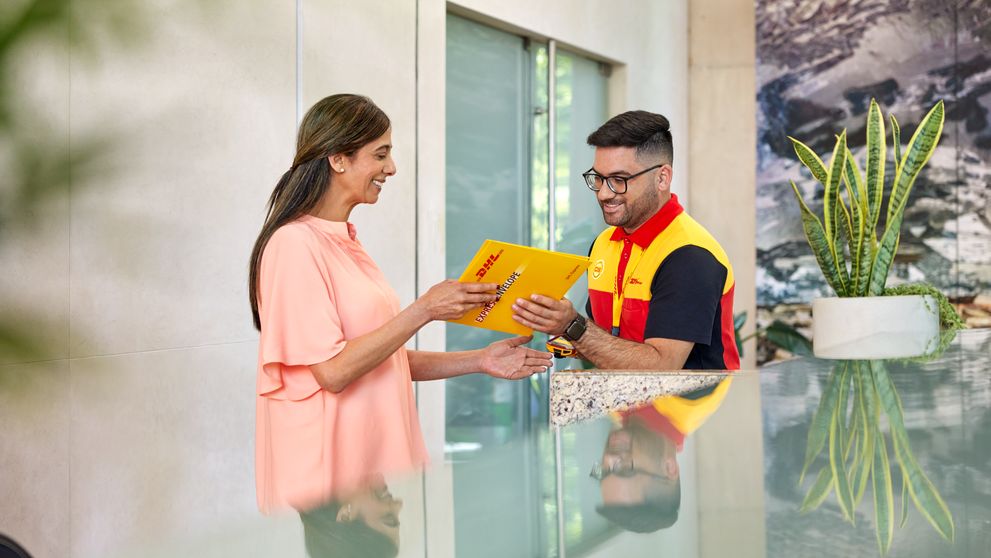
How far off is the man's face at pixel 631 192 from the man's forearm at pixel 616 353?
368 mm

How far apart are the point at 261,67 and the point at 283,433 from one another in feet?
7.90

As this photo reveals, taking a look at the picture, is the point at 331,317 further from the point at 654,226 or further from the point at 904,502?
the point at 904,502

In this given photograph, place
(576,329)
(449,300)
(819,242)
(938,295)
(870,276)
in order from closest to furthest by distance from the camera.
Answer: (449,300) < (576,329) < (938,295) < (870,276) < (819,242)

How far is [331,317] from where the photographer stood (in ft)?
6.79

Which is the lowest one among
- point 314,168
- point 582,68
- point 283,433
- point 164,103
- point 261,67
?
point 283,433

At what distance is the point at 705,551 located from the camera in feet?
1.77

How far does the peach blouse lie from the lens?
2039 millimetres

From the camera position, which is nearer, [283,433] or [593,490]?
[593,490]

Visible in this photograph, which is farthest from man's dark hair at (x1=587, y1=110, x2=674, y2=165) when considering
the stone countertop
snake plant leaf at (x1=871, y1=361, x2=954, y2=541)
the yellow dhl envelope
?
snake plant leaf at (x1=871, y1=361, x2=954, y2=541)

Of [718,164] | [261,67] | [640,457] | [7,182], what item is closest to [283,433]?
[640,457]

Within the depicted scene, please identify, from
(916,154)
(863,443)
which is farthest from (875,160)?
(863,443)

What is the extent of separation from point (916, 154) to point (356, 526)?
3203mm

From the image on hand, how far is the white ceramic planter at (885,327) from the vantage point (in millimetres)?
2785

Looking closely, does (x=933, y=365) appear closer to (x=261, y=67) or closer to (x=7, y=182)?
(x=7, y=182)
